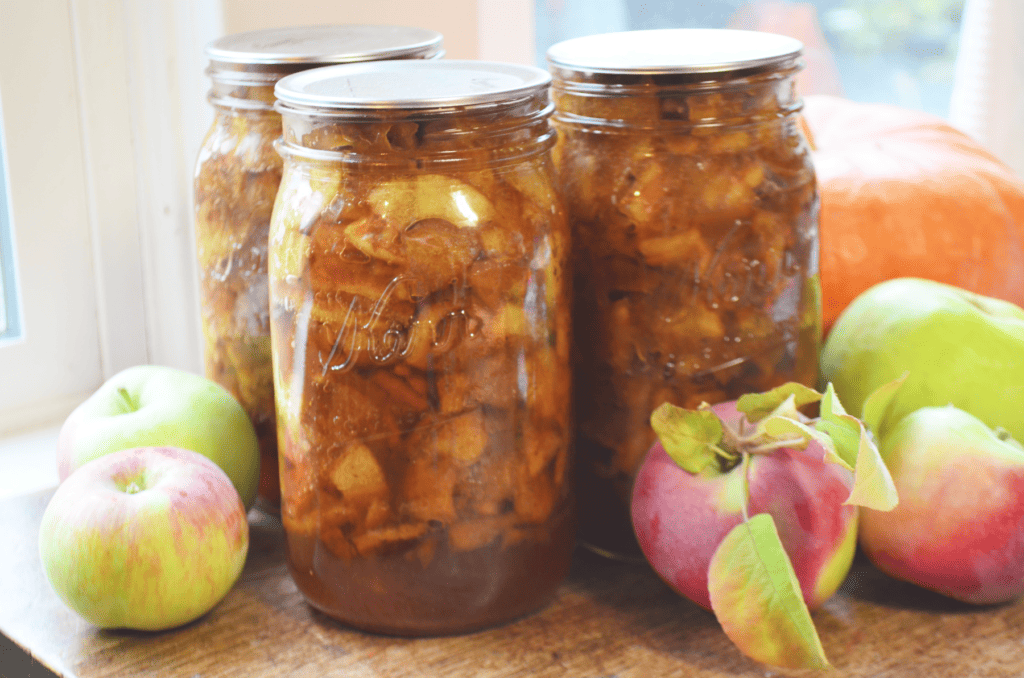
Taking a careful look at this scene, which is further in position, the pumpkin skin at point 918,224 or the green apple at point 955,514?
the pumpkin skin at point 918,224

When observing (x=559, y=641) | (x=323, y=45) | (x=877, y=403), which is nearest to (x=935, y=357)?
(x=877, y=403)

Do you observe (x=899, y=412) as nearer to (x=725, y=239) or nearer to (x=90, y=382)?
(x=725, y=239)

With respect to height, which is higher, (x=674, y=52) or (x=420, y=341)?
(x=674, y=52)

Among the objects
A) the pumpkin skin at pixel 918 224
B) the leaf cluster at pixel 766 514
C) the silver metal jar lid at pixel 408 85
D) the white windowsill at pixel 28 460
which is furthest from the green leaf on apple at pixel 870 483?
the white windowsill at pixel 28 460

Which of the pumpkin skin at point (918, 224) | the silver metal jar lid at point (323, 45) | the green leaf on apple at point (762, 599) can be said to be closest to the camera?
the green leaf on apple at point (762, 599)

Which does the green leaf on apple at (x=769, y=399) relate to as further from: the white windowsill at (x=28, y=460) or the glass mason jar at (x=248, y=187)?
the white windowsill at (x=28, y=460)

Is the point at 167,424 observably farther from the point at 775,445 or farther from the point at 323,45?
the point at 775,445
